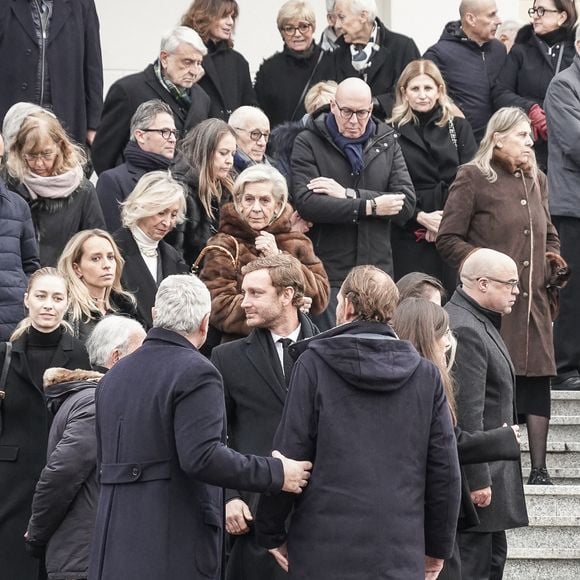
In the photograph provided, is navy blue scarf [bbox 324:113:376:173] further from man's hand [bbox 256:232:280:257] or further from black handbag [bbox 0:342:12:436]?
black handbag [bbox 0:342:12:436]

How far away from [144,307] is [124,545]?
2855 millimetres

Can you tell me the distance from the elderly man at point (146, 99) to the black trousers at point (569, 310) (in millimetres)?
2429

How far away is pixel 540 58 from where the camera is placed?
11984 millimetres

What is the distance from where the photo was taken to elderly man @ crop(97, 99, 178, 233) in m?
9.77

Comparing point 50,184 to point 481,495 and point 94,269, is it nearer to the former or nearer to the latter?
point 94,269

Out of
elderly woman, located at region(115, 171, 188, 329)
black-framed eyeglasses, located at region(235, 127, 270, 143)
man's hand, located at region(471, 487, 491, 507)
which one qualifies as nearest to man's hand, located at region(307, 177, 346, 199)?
black-framed eyeglasses, located at region(235, 127, 270, 143)

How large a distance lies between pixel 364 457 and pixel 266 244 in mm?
2704

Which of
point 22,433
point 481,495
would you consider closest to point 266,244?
point 22,433

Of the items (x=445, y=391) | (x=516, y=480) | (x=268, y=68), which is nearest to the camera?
(x=445, y=391)

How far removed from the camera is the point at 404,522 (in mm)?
6219

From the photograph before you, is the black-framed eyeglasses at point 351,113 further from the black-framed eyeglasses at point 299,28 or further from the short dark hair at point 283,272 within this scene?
the short dark hair at point 283,272

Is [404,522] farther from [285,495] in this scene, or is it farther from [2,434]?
[2,434]

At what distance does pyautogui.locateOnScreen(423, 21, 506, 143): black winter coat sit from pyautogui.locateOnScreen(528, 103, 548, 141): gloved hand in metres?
0.41

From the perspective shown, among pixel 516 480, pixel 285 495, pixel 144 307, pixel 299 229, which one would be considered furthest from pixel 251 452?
pixel 299 229
